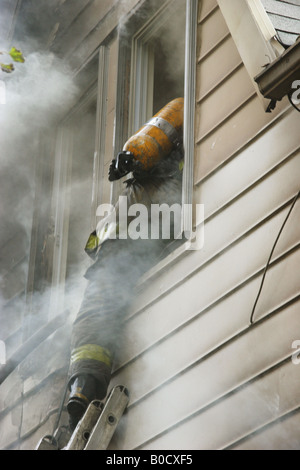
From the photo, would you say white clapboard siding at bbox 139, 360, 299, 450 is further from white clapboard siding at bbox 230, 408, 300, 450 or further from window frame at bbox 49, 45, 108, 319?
window frame at bbox 49, 45, 108, 319

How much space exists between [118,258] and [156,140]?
75cm

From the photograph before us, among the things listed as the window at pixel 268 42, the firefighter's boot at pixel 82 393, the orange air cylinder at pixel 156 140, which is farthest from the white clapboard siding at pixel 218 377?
the orange air cylinder at pixel 156 140

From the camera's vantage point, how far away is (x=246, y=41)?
14.7 feet

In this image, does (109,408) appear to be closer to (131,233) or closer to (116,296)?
(116,296)

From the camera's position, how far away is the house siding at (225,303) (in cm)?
392

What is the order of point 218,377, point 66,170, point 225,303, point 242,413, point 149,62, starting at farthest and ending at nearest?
1. point 66,170
2. point 149,62
3. point 225,303
4. point 218,377
5. point 242,413

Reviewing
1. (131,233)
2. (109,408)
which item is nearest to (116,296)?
(131,233)

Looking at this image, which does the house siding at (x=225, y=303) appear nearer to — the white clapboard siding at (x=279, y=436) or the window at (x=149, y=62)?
the white clapboard siding at (x=279, y=436)

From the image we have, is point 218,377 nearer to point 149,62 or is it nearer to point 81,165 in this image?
point 149,62

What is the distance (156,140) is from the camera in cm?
539

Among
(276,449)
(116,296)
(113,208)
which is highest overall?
(113,208)

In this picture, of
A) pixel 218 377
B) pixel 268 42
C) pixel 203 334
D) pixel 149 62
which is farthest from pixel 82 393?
pixel 149 62

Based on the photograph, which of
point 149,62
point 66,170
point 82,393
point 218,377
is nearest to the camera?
point 218,377
